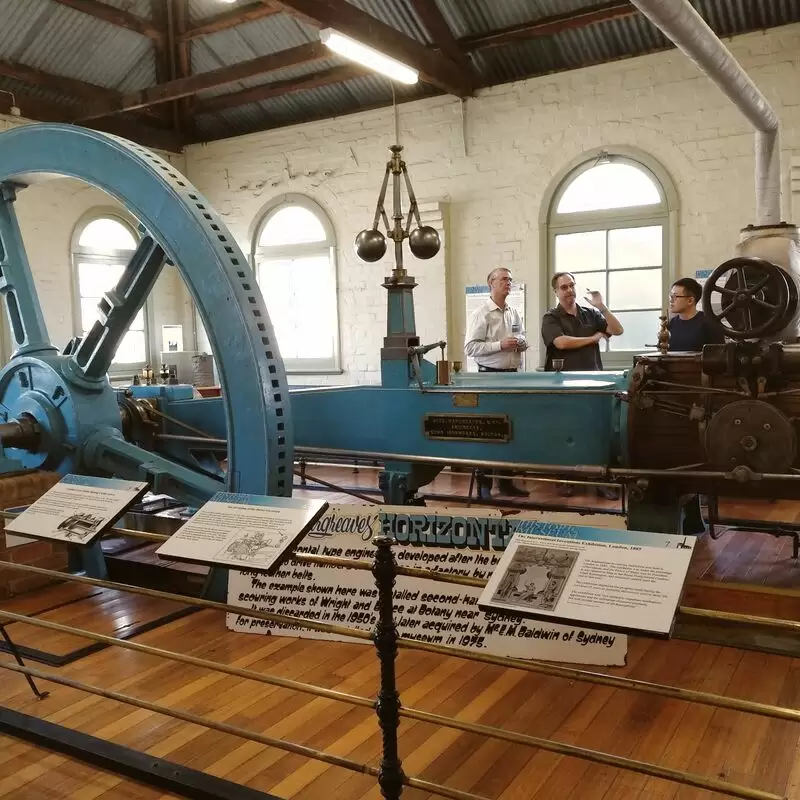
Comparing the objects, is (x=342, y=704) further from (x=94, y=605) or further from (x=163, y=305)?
(x=163, y=305)

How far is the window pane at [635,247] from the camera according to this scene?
6324 millimetres

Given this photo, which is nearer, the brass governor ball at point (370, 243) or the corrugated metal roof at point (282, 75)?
the brass governor ball at point (370, 243)

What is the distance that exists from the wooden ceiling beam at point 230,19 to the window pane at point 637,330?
3.71 meters

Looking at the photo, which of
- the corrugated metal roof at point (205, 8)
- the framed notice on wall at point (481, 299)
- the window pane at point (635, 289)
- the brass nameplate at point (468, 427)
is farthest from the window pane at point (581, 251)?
the brass nameplate at point (468, 427)

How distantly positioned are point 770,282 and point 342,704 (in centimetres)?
179

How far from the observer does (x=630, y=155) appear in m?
6.27

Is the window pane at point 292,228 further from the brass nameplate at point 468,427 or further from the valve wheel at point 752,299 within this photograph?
the valve wheel at point 752,299

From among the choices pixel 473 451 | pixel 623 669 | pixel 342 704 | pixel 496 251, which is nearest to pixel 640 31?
pixel 496 251

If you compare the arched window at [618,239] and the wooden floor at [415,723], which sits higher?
the arched window at [618,239]

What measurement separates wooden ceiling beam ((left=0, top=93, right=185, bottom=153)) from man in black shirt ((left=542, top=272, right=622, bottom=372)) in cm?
500

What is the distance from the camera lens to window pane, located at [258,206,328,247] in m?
7.94

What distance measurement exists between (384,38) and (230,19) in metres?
1.83

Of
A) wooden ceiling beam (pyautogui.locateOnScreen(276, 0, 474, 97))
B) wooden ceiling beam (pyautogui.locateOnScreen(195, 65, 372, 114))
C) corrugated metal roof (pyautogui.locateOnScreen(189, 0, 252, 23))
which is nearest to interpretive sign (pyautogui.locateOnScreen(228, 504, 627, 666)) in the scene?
wooden ceiling beam (pyautogui.locateOnScreen(276, 0, 474, 97))

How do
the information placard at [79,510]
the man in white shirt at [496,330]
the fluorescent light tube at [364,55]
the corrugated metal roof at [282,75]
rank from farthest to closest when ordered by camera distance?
the corrugated metal roof at [282,75], the fluorescent light tube at [364,55], the man in white shirt at [496,330], the information placard at [79,510]
